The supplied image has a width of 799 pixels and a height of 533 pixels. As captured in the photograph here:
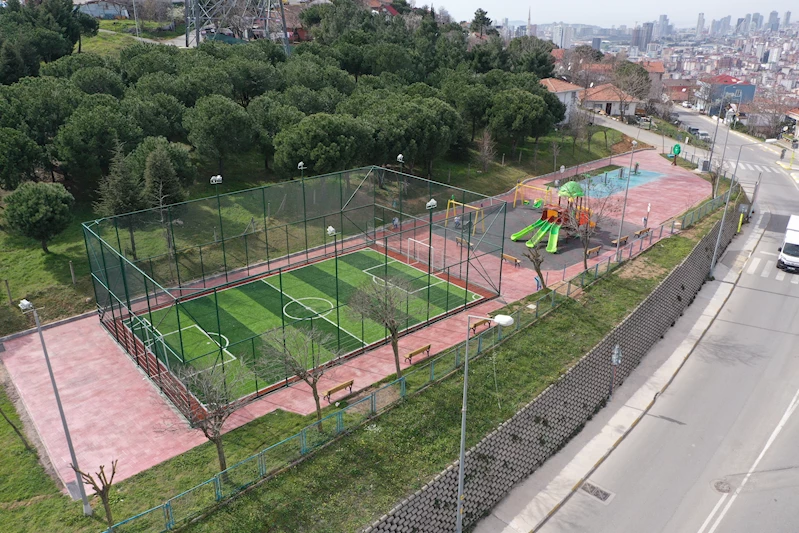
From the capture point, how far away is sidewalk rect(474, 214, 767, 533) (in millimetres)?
19234

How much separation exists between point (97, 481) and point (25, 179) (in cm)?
2490

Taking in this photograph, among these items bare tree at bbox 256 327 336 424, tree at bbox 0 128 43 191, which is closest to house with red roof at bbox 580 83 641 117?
tree at bbox 0 128 43 191

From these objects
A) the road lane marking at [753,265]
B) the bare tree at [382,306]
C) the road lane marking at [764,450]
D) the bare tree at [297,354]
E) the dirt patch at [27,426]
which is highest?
the bare tree at [382,306]

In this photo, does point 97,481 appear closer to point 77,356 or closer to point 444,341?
point 77,356

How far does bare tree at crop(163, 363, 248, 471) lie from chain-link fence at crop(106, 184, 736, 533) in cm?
116

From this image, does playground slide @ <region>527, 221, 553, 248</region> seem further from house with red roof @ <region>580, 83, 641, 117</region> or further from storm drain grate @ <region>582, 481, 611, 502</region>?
house with red roof @ <region>580, 83, 641, 117</region>

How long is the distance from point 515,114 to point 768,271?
2566cm

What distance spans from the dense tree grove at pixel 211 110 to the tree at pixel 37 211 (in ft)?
7.51

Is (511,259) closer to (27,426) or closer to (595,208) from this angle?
(595,208)

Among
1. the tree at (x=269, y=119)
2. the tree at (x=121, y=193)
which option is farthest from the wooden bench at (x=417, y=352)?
the tree at (x=269, y=119)

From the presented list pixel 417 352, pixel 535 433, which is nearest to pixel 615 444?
pixel 535 433

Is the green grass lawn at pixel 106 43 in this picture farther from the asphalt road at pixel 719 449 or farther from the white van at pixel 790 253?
the asphalt road at pixel 719 449

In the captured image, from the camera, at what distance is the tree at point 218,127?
1551 inches

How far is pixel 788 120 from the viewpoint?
102 metres
